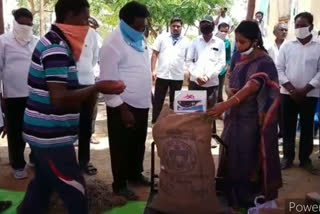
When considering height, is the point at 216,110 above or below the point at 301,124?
above

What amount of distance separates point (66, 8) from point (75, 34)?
152 millimetres

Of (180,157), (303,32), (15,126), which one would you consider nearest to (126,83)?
(180,157)

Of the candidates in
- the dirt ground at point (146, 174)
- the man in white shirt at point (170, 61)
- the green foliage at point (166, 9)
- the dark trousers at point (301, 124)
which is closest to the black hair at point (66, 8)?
the dirt ground at point (146, 174)

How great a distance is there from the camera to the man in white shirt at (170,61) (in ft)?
21.7

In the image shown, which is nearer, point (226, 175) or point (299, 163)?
point (226, 175)

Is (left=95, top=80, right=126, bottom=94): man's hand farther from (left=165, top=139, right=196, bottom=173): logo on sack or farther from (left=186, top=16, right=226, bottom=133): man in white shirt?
(left=186, top=16, right=226, bottom=133): man in white shirt

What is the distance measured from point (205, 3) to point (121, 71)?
9.46 meters

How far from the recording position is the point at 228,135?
3.54 metres

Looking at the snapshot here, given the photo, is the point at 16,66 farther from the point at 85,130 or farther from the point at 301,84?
the point at 301,84

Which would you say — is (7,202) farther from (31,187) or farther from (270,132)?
(270,132)

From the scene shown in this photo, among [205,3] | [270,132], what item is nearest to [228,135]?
[270,132]

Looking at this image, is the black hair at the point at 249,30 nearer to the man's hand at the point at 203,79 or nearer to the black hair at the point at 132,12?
the black hair at the point at 132,12

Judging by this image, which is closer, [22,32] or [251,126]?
[251,126]

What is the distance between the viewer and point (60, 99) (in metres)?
2.25
